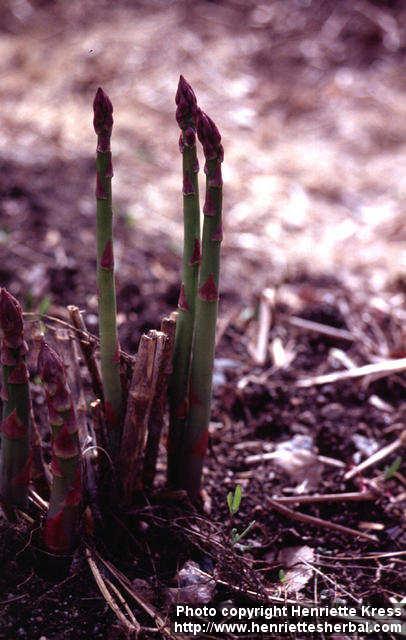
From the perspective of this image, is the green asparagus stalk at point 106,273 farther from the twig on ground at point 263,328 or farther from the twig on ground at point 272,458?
the twig on ground at point 263,328

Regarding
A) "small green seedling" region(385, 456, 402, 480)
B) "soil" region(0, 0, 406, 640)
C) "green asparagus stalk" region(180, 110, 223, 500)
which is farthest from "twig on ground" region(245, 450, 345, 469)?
"green asparagus stalk" region(180, 110, 223, 500)

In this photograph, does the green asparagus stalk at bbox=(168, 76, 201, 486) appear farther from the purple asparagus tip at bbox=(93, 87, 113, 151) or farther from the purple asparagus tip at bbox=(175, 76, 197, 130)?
the purple asparagus tip at bbox=(93, 87, 113, 151)

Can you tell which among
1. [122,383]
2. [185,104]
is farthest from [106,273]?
[185,104]

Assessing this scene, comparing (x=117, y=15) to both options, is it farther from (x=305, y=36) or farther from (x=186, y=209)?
(x=186, y=209)

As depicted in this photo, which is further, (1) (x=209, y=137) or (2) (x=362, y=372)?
(2) (x=362, y=372)

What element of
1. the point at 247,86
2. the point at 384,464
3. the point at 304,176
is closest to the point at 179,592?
the point at 384,464

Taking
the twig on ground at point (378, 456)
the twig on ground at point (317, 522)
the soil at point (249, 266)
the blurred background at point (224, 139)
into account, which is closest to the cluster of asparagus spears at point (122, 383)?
the soil at point (249, 266)

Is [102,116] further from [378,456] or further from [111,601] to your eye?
[378,456]
